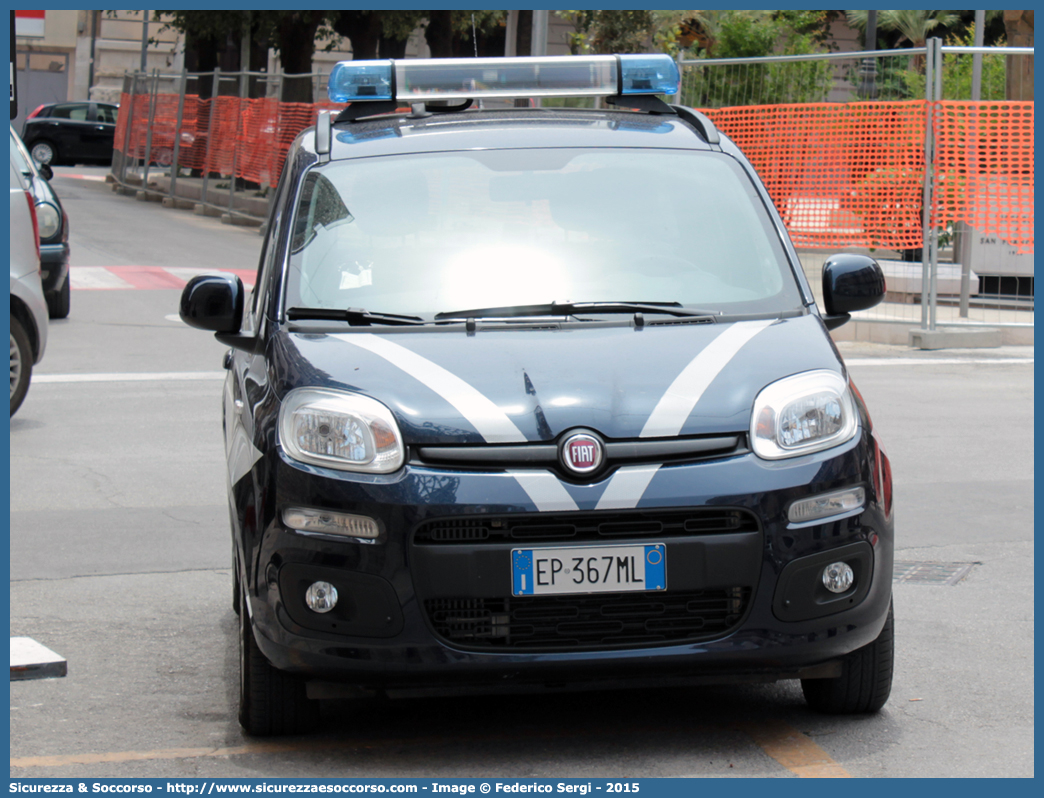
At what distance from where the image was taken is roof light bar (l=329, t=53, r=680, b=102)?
546 cm

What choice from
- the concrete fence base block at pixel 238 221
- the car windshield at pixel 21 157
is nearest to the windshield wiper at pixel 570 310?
the car windshield at pixel 21 157

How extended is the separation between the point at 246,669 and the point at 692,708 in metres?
1.23

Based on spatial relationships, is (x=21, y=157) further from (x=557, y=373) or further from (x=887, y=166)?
(x=557, y=373)

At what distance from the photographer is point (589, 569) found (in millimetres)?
3643

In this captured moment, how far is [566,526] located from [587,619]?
0.25 meters

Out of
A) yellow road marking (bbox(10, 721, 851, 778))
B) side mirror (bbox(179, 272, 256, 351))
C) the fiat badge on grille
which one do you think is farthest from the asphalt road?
side mirror (bbox(179, 272, 256, 351))

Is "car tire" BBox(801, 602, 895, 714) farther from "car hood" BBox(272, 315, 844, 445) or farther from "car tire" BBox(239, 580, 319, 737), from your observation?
"car tire" BBox(239, 580, 319, 737)

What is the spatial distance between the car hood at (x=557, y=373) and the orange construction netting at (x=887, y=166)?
33.7 feet

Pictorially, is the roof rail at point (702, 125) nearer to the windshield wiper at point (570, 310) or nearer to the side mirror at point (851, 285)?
the side mirror at point (851, 285)

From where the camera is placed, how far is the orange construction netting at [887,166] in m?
13.9


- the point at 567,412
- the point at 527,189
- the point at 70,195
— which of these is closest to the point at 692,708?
the point at 567,412

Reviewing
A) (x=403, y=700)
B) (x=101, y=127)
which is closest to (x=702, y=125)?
(x=403, y=700)

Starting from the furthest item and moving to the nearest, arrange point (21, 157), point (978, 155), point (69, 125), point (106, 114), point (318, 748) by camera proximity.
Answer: point (106, 114) → point (69, 125) → point (978, 155) → point (21, 157) → point (318, 748)

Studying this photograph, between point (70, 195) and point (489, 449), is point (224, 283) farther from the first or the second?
point (70, 195)
